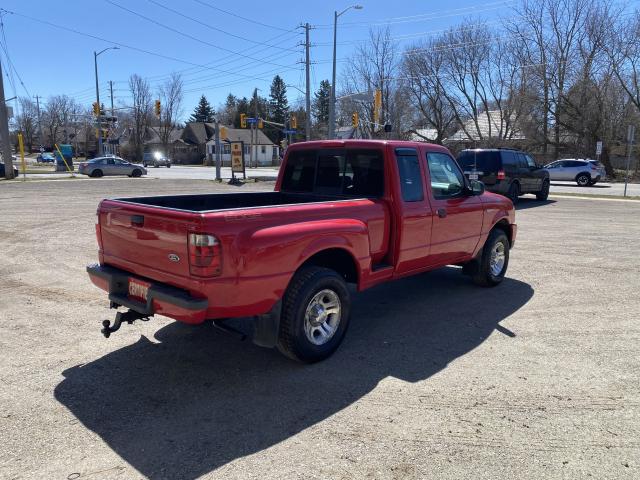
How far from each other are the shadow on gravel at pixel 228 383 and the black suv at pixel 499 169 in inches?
447

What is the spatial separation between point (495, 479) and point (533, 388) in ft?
4.30

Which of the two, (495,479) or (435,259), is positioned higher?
(435,259)

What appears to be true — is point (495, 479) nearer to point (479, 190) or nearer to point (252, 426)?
point (252, 426)

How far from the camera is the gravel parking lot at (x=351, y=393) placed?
3008 mm

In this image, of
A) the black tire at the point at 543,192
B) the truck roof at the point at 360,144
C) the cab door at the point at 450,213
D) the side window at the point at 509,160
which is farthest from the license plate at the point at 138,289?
the black tire at the point at 543,192

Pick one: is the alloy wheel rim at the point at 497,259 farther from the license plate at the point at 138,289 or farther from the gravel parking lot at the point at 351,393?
the license plate at the point at 138,289

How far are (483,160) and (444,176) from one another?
11.4 meters

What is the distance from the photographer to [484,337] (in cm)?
504

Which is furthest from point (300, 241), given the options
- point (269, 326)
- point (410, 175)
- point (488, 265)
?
point (488, 265)

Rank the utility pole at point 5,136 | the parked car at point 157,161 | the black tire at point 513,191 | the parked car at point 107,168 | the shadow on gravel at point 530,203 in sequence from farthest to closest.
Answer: the parked car at point 157,161 < the parked car at point 107,168 < the utility pole at point 5,136 < the shadow on gravel at point 530,203 < the black tire at point 513,191

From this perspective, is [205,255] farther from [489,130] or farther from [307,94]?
[489,130]

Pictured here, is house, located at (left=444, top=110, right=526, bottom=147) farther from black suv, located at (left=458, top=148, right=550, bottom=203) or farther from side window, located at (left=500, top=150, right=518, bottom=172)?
side window, located at (left=500, top=150, right=518, bottom=172)

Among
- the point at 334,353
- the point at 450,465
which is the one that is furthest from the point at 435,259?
the point at 450,465

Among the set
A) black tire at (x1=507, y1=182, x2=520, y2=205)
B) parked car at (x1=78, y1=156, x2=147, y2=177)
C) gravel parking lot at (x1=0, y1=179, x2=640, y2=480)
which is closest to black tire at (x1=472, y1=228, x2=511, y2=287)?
gravel parking lot at (x1=0, y1=179, x2=640, y2=480)
